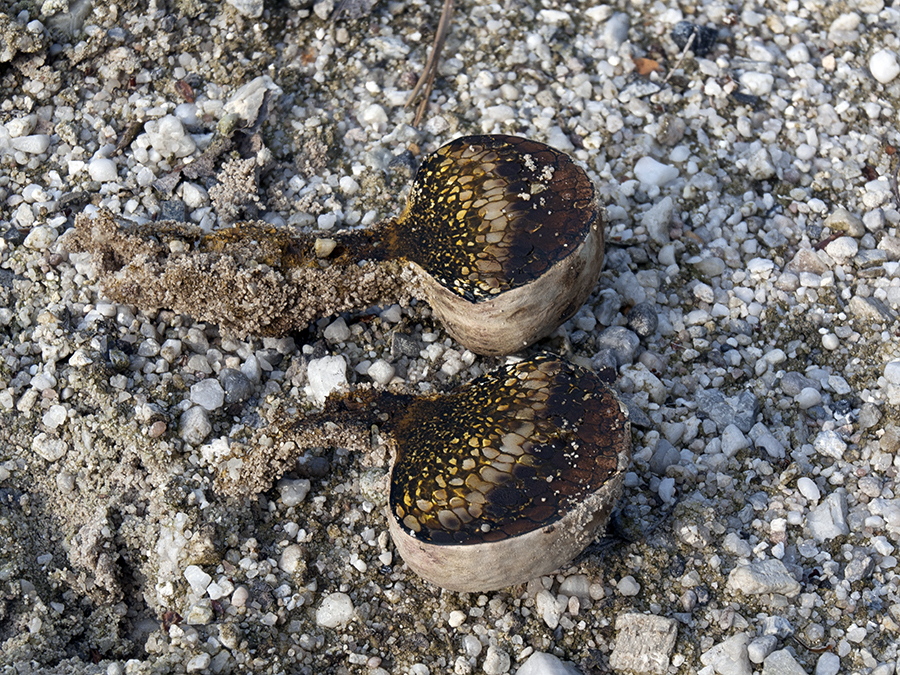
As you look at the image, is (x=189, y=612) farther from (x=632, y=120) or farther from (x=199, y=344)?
(x=632, y=120)

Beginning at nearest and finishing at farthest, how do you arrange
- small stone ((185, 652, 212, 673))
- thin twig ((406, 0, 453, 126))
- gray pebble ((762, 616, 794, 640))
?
small stone ((185, 652, 212, 673))
gray pebble ((762, 616, 794, 640))
thin twig ((406, 0, 453, 126))

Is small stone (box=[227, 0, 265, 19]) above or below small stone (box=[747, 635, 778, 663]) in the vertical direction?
above

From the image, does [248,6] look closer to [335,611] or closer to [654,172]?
[654,172]

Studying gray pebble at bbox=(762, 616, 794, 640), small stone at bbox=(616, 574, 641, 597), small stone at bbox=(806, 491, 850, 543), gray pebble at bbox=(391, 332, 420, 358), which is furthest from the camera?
gray pebble at bbox=(391, 332, 420, 358)

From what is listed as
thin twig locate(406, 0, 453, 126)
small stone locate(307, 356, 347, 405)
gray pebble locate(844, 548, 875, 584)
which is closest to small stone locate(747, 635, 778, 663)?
gray pebble locate(844, 548, 875, 584)

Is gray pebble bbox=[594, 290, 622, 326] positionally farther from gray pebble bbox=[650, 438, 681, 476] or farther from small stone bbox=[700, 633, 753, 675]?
small stone bbox=[700, 633, 753, 675]

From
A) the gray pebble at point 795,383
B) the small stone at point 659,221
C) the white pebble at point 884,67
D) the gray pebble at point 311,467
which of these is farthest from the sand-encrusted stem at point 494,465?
the white pebble at point 884,67

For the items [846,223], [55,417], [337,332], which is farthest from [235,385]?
[846,223]

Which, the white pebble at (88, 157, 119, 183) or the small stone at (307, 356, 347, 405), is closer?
the small stone at (307, 356, 347, 405)
